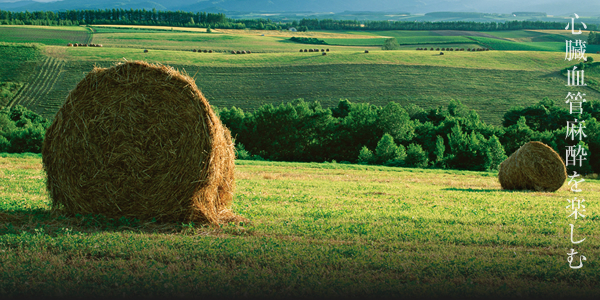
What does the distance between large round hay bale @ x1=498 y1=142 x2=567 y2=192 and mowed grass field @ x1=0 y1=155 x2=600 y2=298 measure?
22.6 ft

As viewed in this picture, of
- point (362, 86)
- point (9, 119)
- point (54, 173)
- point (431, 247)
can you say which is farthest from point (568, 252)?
point (362, 86)

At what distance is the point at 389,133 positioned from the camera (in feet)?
163

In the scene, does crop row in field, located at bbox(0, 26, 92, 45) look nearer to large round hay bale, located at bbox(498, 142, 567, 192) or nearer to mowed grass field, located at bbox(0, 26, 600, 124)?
mowed grass field, located at bbox(0, 26, 600, 124)

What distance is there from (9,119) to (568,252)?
53.4m

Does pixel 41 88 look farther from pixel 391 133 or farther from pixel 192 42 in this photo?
pixel 192 42

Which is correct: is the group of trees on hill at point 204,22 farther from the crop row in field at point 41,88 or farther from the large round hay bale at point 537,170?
the large round hay bale at point 537,170

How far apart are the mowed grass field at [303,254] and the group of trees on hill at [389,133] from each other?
98.2 feet

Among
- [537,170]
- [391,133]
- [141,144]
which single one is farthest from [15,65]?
[537,170]

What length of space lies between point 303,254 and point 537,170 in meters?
14.5

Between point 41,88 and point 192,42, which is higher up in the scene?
point 192,42

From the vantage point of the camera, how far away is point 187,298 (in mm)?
5539

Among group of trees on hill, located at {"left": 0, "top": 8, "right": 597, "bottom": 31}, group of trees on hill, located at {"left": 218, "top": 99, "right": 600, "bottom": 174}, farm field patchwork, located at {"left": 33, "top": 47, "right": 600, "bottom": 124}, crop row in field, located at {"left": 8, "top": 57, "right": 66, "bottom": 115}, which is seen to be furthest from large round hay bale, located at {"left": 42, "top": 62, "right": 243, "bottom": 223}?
group of trees on hill, located at {"left": 0, "top": 8, "right": 597, "bottom": 31}

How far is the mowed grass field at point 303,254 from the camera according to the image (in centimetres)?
580

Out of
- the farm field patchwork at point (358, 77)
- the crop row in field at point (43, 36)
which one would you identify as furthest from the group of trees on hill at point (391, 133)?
the crop row in field at point (43, 36)
